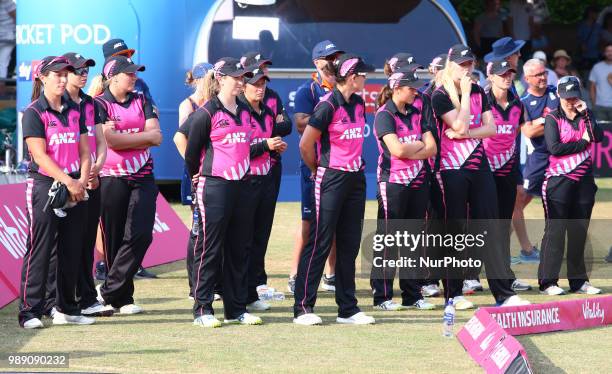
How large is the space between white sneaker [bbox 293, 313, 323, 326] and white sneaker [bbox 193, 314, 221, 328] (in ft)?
1.80

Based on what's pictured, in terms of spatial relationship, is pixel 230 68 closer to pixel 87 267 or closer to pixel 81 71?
pixel 81 71

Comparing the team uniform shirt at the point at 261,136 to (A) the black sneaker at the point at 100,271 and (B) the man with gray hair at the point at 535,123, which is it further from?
(B) the man with gray hair at the point at 535,123

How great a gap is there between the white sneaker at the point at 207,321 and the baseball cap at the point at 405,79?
206 centimetres

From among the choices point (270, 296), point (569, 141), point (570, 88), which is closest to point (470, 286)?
point (569, 141)

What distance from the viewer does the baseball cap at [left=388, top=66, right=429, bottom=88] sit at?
878 cm

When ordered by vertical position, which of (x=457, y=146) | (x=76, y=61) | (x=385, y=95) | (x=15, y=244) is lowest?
(x=15, y=244)

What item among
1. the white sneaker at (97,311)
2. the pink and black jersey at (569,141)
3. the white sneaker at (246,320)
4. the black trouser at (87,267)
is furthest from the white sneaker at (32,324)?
the pink and black jersey at (569,141)

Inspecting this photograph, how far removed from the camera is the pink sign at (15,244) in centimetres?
947

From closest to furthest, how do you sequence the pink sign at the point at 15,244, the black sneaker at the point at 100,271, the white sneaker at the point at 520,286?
the pink sign at the point at 15,244 → the white sneaker at the point at 520,286 → the black sneaker at the point at 100,271

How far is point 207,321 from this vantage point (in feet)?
27.8

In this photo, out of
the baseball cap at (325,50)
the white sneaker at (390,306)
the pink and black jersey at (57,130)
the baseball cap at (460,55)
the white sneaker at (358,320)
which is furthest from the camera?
the baseball cap at (325,50)

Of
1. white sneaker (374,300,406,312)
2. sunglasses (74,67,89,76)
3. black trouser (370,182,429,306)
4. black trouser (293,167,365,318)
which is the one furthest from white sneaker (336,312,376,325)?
sunglasses (74,67,89,76)

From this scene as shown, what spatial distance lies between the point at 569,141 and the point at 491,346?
330 centimetres

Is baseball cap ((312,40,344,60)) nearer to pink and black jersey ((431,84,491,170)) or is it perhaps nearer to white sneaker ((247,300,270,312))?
pink and black jersey ((431,84,491,170))
